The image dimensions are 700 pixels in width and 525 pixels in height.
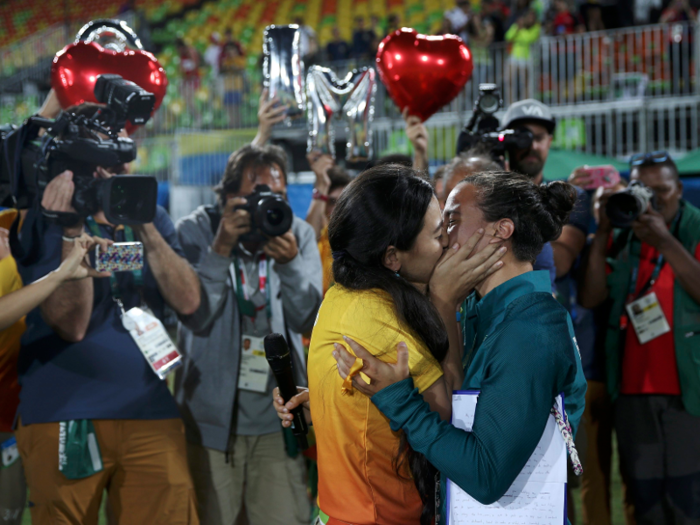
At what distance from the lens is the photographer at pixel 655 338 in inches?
109

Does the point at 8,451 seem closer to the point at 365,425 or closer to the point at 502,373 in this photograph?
the point at 365,425

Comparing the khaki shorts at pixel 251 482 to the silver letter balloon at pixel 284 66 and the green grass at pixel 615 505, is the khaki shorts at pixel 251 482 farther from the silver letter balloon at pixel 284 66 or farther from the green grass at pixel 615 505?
the green grass at pixel 615 505

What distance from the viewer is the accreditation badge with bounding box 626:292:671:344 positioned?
9.41ft

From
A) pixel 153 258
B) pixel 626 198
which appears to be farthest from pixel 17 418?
pixel 626 198

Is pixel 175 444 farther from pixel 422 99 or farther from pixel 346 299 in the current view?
pixel 422 99

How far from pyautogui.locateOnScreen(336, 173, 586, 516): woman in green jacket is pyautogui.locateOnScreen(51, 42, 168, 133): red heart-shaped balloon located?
63.2 inches

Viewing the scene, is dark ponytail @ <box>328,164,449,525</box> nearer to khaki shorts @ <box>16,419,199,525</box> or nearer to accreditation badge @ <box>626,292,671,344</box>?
khaki shorts @ <box>16,419,199,525</box>

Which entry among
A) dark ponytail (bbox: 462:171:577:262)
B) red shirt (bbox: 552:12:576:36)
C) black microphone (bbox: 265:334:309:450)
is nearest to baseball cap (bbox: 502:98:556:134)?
dark ponytail (bbox: 462:171:577:262)

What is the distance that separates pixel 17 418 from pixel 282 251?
3.59 ft

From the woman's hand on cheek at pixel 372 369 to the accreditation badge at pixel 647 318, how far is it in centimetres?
185

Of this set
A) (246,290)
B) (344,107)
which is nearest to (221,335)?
(246,290)

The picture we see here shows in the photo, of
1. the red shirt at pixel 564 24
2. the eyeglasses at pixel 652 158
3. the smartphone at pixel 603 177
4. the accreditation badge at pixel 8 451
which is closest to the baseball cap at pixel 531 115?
the smartphone at pixel 603 177

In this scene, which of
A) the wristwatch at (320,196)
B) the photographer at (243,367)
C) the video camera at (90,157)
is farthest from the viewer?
the wristwatch at (320,196)

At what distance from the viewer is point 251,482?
2.73 m
